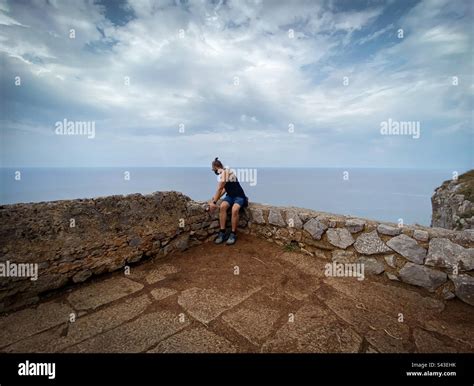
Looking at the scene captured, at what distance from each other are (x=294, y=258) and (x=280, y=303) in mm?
1282

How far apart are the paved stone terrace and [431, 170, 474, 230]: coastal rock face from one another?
26.1ft

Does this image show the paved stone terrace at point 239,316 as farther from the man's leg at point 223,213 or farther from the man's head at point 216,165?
the man's head at point 216,165

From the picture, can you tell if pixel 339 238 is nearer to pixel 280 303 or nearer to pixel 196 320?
pixel 280 303

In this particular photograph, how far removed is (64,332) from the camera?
2.27 m

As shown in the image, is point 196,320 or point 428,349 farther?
point 196,320

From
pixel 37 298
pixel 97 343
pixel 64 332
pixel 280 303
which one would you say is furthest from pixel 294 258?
pixel 37 298

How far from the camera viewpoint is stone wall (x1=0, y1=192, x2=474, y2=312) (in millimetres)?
2748

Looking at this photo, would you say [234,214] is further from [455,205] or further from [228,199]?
[455,205]

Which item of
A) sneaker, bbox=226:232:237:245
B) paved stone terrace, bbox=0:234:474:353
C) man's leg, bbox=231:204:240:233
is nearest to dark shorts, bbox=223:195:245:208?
man's leg, bbox=231:204:240:233

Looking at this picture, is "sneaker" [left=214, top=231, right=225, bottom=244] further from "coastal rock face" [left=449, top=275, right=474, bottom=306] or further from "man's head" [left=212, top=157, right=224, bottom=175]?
"coastal rock face" [left=449, top=275, right=474, bottom=306]

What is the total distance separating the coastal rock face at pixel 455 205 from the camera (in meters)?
8.24
